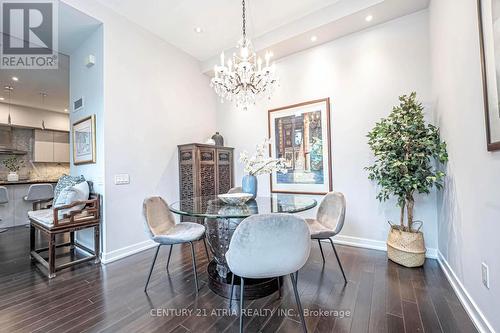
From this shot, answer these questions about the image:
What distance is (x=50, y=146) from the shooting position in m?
5.89

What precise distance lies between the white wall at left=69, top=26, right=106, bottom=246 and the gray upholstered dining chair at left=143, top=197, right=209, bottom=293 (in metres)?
0.97

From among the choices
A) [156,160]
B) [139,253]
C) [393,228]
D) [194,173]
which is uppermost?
[156,160]

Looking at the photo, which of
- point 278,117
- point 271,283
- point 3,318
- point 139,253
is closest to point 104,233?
point 139,253

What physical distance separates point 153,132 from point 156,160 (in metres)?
0.45

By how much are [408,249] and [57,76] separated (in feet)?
21.6

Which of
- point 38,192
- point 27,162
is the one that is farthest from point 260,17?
point 27,162

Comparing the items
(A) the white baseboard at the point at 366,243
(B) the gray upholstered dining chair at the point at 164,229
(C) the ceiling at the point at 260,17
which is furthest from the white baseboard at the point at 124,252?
(C) the ceiling at the point at 260,17

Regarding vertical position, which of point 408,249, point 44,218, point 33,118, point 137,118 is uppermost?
point 33,118

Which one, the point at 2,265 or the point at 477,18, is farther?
the point at 2,265

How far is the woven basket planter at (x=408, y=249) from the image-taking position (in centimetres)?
230

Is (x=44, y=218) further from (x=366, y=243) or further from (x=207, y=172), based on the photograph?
(x=366, y=243)

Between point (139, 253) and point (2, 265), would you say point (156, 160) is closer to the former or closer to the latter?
point (139, 253)

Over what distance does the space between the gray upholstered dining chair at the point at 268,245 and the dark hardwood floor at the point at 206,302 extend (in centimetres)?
43

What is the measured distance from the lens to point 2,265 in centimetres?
254
